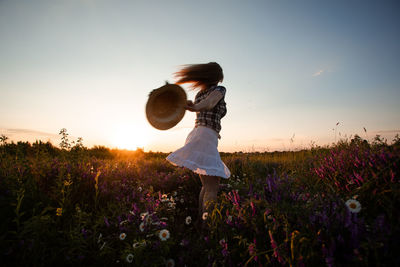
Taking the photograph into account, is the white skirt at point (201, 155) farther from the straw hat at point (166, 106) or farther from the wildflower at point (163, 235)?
the wildflower at point (163, 235)

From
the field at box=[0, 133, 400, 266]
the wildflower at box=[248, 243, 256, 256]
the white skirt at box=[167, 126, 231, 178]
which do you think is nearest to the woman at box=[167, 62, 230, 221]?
the white skirt at box=[167, 126, 231, 178]

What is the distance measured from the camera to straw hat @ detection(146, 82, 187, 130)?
2600mm

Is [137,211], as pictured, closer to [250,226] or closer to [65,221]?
[65,221]

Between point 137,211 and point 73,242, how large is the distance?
2.04 feet

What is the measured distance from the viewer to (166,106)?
2777 mm

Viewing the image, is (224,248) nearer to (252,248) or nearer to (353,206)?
(252,248)

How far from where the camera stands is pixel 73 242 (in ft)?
5.72

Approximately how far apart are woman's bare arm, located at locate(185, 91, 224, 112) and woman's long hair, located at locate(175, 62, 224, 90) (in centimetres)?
40

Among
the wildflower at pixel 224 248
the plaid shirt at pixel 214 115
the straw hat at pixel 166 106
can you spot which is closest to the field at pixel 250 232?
the wildflower at pixel 224 248

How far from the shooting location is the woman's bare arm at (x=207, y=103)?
2.80 meters

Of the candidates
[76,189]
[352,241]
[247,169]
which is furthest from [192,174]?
[352,241]

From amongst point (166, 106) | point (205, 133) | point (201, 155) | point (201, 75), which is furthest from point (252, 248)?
point (201, 75)

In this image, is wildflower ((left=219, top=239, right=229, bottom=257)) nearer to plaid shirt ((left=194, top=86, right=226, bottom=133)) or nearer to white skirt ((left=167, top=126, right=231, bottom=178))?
white skirt ((left=167, top=126, right=231, bottom=178))

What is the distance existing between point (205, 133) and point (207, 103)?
0.47m
